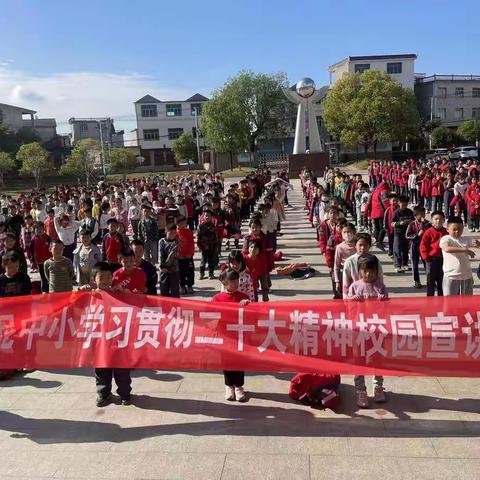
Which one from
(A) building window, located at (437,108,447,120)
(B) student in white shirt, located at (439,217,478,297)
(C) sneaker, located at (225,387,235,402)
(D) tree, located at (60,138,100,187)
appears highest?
(A) building window, located at (437,108,447,120)

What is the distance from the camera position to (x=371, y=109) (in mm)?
45406

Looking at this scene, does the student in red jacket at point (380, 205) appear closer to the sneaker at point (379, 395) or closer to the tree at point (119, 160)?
the sneaker at point (379, 395)

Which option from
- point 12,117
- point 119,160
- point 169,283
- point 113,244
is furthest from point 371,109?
point 12,117

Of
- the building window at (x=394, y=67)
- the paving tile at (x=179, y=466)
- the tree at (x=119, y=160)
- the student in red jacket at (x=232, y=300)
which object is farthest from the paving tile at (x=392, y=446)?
the building window at (x=394, y=67)

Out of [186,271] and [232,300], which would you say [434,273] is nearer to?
[232,300]

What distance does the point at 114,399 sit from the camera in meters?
5.28

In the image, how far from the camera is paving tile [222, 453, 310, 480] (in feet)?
12.7

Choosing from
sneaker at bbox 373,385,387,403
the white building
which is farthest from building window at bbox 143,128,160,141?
sneaker at bbox 373,385,387,403

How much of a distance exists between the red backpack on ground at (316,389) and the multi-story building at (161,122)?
6665 centimetres

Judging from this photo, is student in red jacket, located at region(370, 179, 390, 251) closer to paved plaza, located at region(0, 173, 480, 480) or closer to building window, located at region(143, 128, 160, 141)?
paved plaza, located at region(0, 173, 480, 480)

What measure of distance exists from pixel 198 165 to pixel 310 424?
57716 mm

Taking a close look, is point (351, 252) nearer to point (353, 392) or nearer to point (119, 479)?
point (353, 392)

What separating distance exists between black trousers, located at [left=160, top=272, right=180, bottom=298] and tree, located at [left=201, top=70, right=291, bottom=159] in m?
44.8

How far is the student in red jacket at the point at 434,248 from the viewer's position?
7004mm
